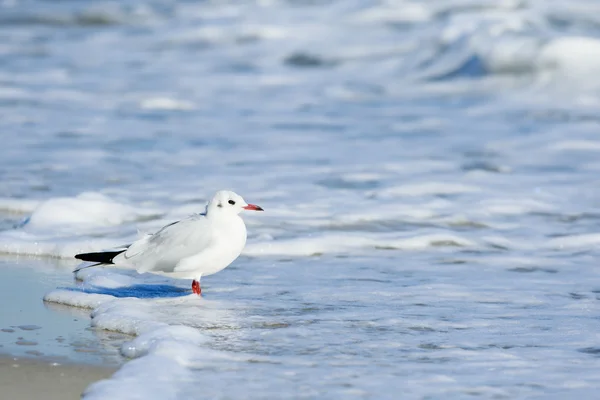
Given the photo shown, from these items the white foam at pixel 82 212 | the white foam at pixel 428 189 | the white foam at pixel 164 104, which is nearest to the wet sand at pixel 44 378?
the white foam at pixel 82 212

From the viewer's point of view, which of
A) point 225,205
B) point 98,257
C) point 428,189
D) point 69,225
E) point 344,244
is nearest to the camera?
point 98,257

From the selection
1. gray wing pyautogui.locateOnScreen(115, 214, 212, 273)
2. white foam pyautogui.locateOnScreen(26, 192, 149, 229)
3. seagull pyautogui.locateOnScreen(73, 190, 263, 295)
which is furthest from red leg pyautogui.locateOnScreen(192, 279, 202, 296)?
white foam pyautogui.locateOnScreen(26, 192, 149, 229)

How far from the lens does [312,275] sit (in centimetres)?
507

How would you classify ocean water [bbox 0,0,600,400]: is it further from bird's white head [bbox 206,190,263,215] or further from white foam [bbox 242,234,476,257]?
bird's white head [bbox 206,190,263,215]

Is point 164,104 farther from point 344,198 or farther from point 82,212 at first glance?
point 82,212

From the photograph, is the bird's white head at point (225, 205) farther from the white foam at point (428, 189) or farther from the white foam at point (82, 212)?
the white foam at point (428, 189)

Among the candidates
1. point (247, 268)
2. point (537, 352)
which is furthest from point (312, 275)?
point (537, 352)

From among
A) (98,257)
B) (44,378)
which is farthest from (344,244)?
(44,378)

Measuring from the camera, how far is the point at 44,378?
3355 mm

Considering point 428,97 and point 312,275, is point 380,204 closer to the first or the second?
point 312,275

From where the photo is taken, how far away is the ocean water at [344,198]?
11.9 ft

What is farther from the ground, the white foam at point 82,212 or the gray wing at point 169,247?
the gray wing at point 169,247

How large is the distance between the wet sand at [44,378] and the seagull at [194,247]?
0.87m

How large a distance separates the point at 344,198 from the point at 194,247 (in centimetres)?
281
